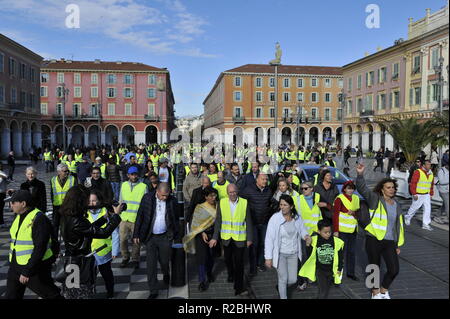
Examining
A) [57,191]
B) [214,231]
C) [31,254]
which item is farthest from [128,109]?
[31,254]

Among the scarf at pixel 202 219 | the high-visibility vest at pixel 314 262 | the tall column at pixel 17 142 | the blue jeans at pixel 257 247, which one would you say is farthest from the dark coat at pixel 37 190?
the tall column at pixel 17 142

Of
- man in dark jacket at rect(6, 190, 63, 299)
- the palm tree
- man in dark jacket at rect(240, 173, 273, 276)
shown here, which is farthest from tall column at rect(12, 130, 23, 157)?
man in dark jacket at rect(6, 190, 63, 299)

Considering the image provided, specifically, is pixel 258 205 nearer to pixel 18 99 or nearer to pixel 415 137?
pixel 415 137

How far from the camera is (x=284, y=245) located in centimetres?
433

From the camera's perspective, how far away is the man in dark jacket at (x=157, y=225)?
5.02 meters

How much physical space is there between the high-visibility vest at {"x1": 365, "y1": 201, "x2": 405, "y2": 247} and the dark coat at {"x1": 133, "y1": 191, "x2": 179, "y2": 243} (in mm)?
2702

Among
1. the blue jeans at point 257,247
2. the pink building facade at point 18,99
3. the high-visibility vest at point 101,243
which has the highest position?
the pink building facade at point 18,99

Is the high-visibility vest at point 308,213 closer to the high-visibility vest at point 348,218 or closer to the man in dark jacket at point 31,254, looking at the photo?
the high-visibility vest at point 348,218

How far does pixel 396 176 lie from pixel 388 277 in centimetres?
1125

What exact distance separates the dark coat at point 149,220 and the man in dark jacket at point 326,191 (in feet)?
8.02

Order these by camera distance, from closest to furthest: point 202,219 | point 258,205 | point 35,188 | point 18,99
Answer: point 202,219 < point 258,205 < point 35,188 < point 18,99

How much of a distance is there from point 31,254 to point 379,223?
4156mm

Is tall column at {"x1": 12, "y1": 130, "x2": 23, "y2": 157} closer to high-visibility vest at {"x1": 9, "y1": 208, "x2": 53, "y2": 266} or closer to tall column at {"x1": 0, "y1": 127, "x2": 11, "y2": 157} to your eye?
tall column at {"x1": 0, "y1": 127, "x2": 11, "y2": 157}
